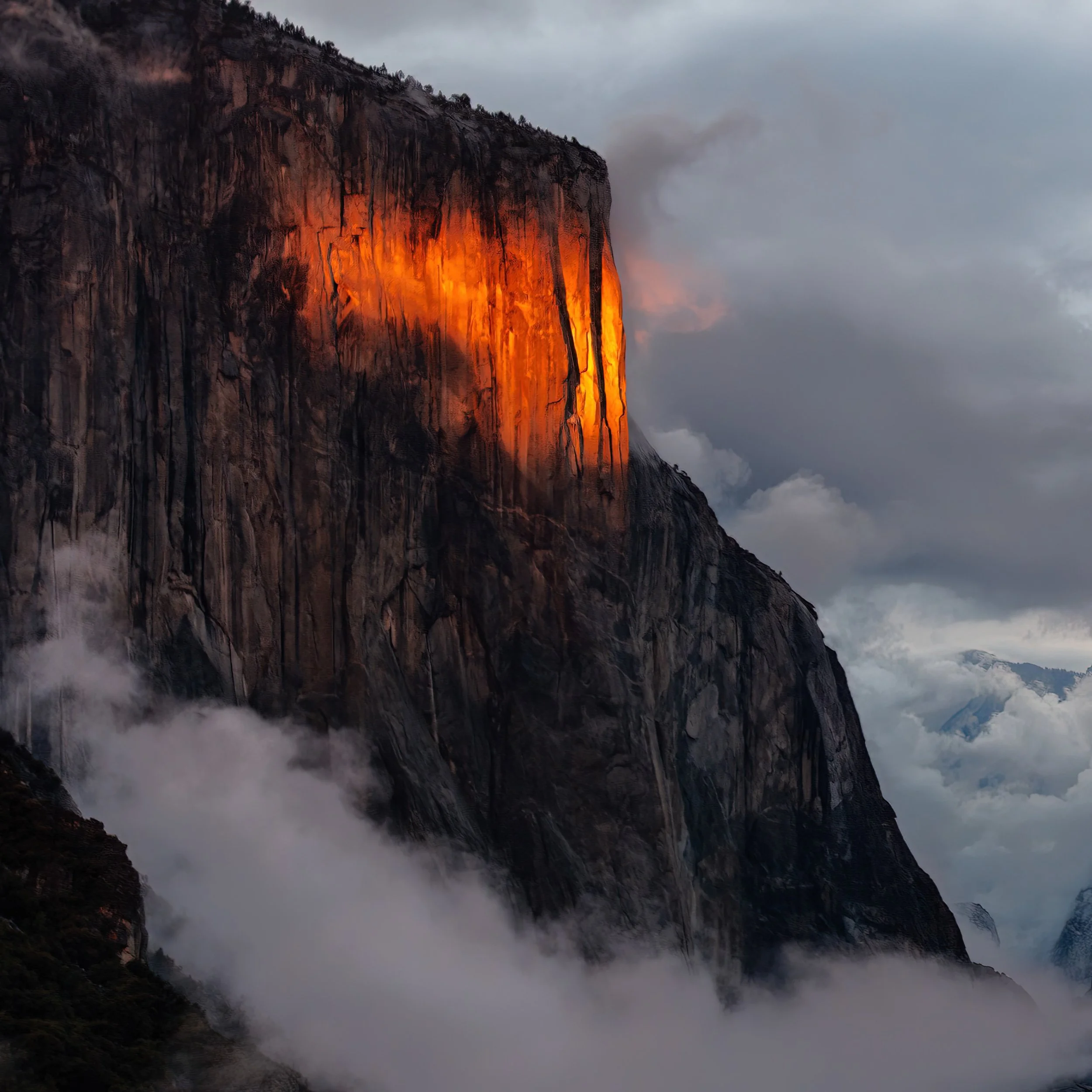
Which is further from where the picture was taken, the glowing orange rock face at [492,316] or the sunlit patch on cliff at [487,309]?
the glowing orange rock face at [492,316]

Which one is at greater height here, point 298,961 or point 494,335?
point 494,335

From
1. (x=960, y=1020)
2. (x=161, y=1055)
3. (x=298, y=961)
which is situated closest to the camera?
(x=161, y=1055)

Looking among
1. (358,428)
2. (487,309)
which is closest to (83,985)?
(358,428)

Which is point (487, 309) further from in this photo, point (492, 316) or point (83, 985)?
point (83, 985)

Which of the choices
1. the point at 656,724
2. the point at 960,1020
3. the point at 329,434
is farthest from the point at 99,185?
the point at 960,1020

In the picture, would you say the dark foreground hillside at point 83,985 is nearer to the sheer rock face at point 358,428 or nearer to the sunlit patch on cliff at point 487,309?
the sheer rock face at point 358,428

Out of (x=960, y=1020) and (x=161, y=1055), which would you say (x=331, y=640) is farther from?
(x=960, y=1020)

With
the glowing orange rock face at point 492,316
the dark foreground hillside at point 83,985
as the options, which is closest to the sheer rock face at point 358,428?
the glowing orange rock face at point 492,316
